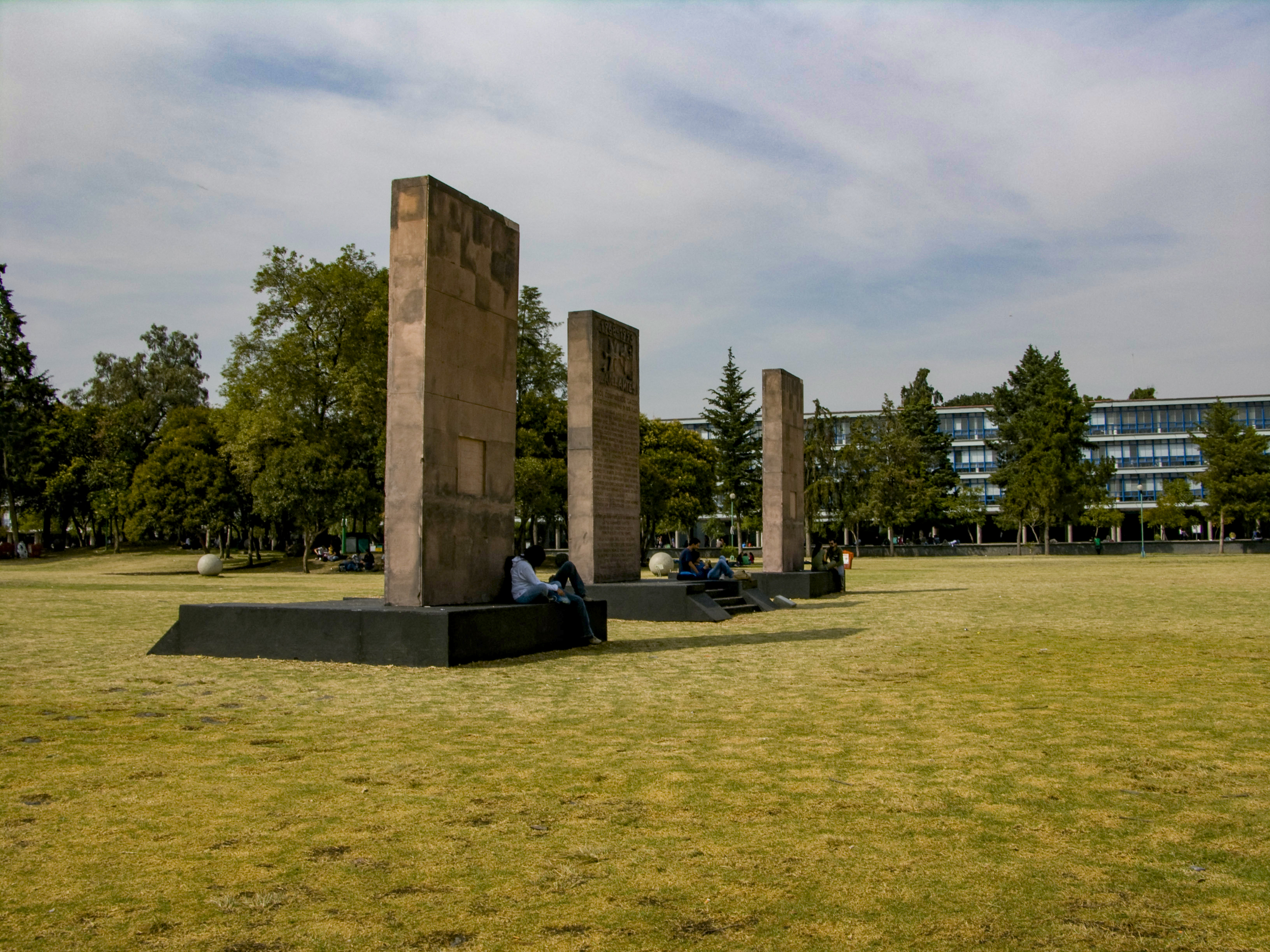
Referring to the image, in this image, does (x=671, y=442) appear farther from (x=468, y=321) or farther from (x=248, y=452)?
(x=468, y=321)

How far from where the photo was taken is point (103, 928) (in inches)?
132

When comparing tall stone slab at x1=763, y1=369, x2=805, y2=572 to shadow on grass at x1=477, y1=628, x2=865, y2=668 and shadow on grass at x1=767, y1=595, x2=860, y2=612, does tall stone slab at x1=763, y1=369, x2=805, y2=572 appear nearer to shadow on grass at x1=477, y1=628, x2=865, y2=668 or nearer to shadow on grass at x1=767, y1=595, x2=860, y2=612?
shadow on grass at x1=767, y1=595, x2=860, y2=612

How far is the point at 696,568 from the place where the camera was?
60.4 feet

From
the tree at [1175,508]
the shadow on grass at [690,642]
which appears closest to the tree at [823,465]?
the tree at [1175,508]

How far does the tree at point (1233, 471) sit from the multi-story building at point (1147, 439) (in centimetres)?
3178

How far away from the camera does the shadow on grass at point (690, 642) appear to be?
1093 centimetres

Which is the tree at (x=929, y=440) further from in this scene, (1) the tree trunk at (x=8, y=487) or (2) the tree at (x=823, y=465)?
(1) the tree trunk at (x=8, y=487)

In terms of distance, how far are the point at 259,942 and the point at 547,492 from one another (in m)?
44.4

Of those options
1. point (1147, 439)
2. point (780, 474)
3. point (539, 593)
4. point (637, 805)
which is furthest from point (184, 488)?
point (1147, 439)

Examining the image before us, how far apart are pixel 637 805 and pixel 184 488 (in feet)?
180

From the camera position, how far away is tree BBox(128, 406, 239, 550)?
54.0m

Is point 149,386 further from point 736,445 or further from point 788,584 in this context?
point 788,584

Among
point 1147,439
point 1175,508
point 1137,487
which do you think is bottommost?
point 1175,508

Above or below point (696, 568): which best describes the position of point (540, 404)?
above
